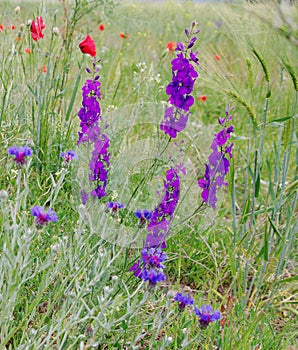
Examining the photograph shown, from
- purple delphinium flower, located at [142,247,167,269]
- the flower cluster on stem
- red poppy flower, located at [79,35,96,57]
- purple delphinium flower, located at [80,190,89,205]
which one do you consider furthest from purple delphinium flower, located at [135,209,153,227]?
red poppy flower, located at [79,35,96,57]

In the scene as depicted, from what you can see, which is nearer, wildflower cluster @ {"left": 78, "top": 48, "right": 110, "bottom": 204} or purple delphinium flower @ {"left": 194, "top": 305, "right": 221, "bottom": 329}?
purple delphinium flower @ {"left": 194, "top": 305, "right": 221, "bottom": 329}

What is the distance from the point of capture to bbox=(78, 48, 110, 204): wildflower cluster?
170 centimetres

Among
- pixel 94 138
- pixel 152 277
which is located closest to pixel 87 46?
pixel 94 138

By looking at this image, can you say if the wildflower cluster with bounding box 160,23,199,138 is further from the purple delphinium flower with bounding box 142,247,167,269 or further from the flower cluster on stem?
the purple delphinium flower with bounding box 142,247,167,269

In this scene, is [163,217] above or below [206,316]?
above

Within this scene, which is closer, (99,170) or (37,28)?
(99,170)

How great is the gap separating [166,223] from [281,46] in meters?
0.61

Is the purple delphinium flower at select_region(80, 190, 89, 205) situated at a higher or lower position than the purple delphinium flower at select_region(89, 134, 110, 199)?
lower

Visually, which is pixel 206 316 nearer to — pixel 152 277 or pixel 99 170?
pixel 152 277

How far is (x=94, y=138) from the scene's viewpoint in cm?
177

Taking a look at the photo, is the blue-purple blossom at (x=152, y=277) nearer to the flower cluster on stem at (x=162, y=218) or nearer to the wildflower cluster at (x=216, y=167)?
Answer: the flower cluster on stem at (x=162, y=218)

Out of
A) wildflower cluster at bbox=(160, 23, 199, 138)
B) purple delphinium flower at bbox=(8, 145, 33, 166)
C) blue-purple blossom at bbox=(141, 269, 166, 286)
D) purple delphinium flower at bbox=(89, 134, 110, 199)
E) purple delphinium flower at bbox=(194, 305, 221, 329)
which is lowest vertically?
purple delphinium flower at bbox=(194, 305, 221, 329)

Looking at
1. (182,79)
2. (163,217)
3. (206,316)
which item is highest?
(182,79)

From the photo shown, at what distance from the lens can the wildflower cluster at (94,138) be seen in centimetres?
170
